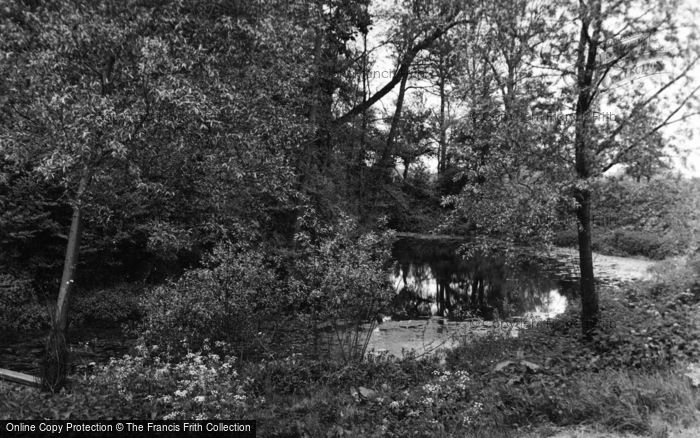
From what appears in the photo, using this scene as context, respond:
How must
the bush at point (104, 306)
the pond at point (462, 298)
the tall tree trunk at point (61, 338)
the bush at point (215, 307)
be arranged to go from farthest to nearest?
1. the bush at point (104, 306)
2. the pond at point (462, 298)
3. the bush at point (215, 307)
4. the tall tree trunk at point (61, 338)

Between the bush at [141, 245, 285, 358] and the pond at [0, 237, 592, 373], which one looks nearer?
the bush at [141, 245, 285, 358]

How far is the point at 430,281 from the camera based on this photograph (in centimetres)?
2139

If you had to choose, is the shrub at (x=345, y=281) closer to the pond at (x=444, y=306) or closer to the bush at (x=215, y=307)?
the pond at (x=444, y=306)

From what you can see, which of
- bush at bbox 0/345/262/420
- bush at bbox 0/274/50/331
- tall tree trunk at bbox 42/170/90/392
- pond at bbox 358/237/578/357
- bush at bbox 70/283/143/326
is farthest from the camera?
bush at bbox 70/283/143/326

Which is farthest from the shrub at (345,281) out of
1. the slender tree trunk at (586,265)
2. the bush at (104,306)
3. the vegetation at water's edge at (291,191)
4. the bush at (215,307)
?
the bush at (104,306)

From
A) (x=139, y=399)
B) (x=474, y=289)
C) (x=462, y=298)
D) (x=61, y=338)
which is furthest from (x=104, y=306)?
(x=474, y=289)

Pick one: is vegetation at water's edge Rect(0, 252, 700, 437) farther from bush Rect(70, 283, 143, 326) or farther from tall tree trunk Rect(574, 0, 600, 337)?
bush Rect(70, 283, 143, 326)

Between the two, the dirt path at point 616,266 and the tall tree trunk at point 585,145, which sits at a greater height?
the tall tree trunk at point 585,145

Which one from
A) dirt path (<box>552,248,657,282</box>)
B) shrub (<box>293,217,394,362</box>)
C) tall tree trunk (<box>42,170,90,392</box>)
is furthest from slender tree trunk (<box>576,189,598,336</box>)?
dirt path (<box>552,248,657,282</box>)

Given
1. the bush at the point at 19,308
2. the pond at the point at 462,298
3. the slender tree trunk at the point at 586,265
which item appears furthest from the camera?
the bush at the point at 19,308

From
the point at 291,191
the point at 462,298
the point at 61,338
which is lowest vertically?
the point at 462,298

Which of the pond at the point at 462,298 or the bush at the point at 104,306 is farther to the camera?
the bush at the point at 104,306

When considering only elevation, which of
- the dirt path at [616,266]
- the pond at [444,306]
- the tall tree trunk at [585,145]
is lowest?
the pond at [444,306]

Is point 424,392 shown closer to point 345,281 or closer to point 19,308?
point 345,281
